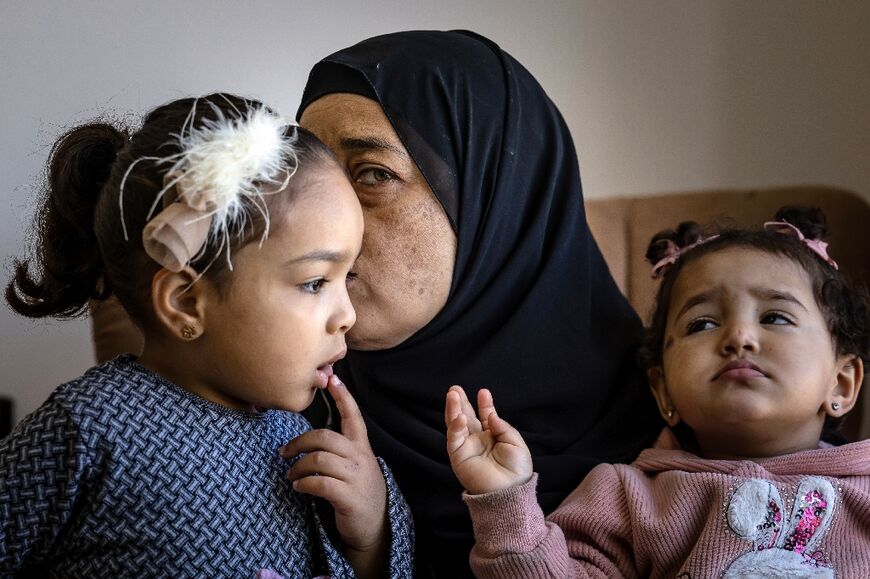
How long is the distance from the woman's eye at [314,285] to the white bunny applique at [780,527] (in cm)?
62

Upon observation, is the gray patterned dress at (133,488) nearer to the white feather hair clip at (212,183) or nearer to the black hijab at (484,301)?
the white feather hair clip at (212,183)

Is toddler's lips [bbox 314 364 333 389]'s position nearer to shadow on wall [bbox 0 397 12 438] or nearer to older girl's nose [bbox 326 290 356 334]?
older girl's nose [bbox 326 290 356 334]

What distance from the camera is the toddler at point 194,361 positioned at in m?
1.03

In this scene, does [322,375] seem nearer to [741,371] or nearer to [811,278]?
[741,371]

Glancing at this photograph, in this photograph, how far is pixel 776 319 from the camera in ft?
4.63

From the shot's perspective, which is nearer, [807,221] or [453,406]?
[453,406]

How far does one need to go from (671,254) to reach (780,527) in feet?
1.79

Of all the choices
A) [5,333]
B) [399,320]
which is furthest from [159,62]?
[399,320]

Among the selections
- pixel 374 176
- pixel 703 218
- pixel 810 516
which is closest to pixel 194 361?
pixel 374 176

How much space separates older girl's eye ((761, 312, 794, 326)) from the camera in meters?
1.40

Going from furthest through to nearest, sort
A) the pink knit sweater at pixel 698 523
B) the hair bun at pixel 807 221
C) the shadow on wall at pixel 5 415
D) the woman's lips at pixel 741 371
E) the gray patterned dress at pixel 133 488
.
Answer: the shadow on wall at pixel 5 415 → the hair bun at pixel 807 221 → the woman's lips at pixel 741 371 → the pink knit sweater at pixel 698 523 → the gray patterned dress at pixel 133 488

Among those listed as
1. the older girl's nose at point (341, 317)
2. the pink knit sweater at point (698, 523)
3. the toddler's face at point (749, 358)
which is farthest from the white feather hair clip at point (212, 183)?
the toddler's face at point (749, 358)

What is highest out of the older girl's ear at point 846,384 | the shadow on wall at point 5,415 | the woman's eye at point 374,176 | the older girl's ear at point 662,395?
the woman's eye at point 374,176

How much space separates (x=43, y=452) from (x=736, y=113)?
229 centimetres
